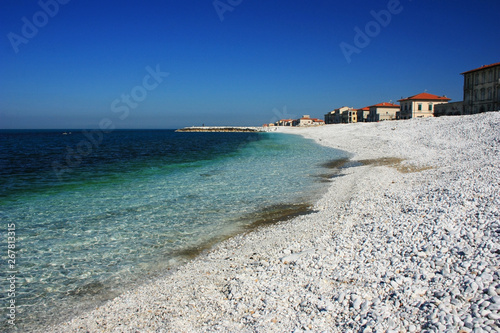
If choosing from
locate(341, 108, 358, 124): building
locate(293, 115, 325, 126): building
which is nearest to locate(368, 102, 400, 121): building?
locate(341, 108, 358, 124): building

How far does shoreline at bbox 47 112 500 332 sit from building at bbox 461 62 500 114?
5523 centimetres

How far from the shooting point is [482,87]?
5531 centimetres

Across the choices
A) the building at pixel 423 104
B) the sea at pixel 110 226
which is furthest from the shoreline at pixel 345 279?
the building at pixel 423 104

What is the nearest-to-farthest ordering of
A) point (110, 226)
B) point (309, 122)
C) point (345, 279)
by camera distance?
point (345, 279) < point (110, 226) < point (309, 122)

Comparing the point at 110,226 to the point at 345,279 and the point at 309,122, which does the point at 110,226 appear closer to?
the point at 345,279

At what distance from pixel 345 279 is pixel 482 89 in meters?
65.6

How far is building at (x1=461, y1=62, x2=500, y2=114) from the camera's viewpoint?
170 feet

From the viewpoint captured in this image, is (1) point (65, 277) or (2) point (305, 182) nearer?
(1) point (65, 277)

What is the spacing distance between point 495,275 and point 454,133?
29850 mm

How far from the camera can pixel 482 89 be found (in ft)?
182

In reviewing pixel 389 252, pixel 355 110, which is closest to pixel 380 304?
pixel 389 252

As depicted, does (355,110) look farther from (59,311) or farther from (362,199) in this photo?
(59,311)

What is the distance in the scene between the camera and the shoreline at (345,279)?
4.96m

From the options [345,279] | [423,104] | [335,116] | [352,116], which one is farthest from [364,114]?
[345,279]
